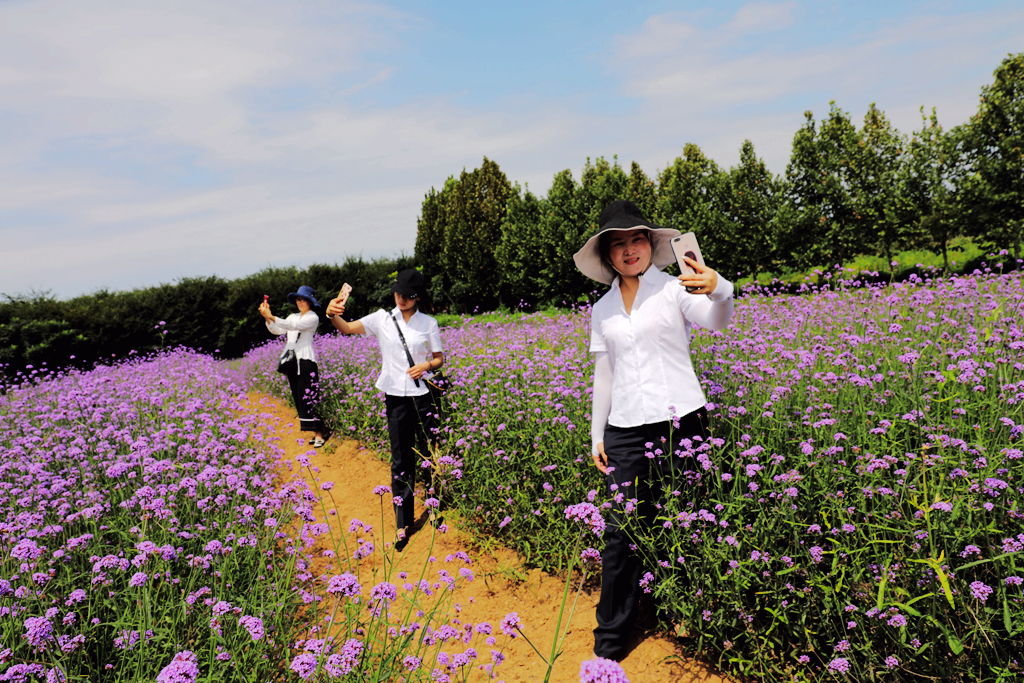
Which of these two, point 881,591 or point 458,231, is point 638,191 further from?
point 881,591

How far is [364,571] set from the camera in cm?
418

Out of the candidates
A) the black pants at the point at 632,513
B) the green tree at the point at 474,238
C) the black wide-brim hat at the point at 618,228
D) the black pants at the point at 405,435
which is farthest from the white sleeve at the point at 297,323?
the green tree at the point at 474,238

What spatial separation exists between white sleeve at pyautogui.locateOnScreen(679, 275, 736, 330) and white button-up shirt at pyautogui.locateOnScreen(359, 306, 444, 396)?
2.61 metres

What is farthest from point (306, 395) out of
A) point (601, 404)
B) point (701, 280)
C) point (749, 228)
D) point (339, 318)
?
point (749, 228)

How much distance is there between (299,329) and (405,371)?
134 inches

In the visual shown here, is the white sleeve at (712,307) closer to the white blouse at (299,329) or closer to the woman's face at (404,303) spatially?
the woman's face at (404,303)

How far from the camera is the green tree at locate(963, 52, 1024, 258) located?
1488 cm

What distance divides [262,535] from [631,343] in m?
3.07

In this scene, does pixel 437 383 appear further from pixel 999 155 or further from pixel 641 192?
pixel 641 192

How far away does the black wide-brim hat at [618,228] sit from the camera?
9.73ft

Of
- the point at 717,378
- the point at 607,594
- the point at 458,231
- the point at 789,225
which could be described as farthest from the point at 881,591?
the point at 458,231

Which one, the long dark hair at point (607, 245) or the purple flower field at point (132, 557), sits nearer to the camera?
the purple flower field at point (132, 557)

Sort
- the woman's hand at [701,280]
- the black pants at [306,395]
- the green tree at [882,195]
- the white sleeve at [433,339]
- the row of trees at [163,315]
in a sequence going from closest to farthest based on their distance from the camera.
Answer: the woman's hand at [701,280] < the white sleeve at [433,339] < the black pants at [306,395] < the row of trees at [163,315] < the green tree at [882,195]

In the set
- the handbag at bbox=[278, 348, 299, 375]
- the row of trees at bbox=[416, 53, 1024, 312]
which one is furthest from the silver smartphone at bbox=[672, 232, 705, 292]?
the row of trees at bbox=[416, 53, 1024, 312]
